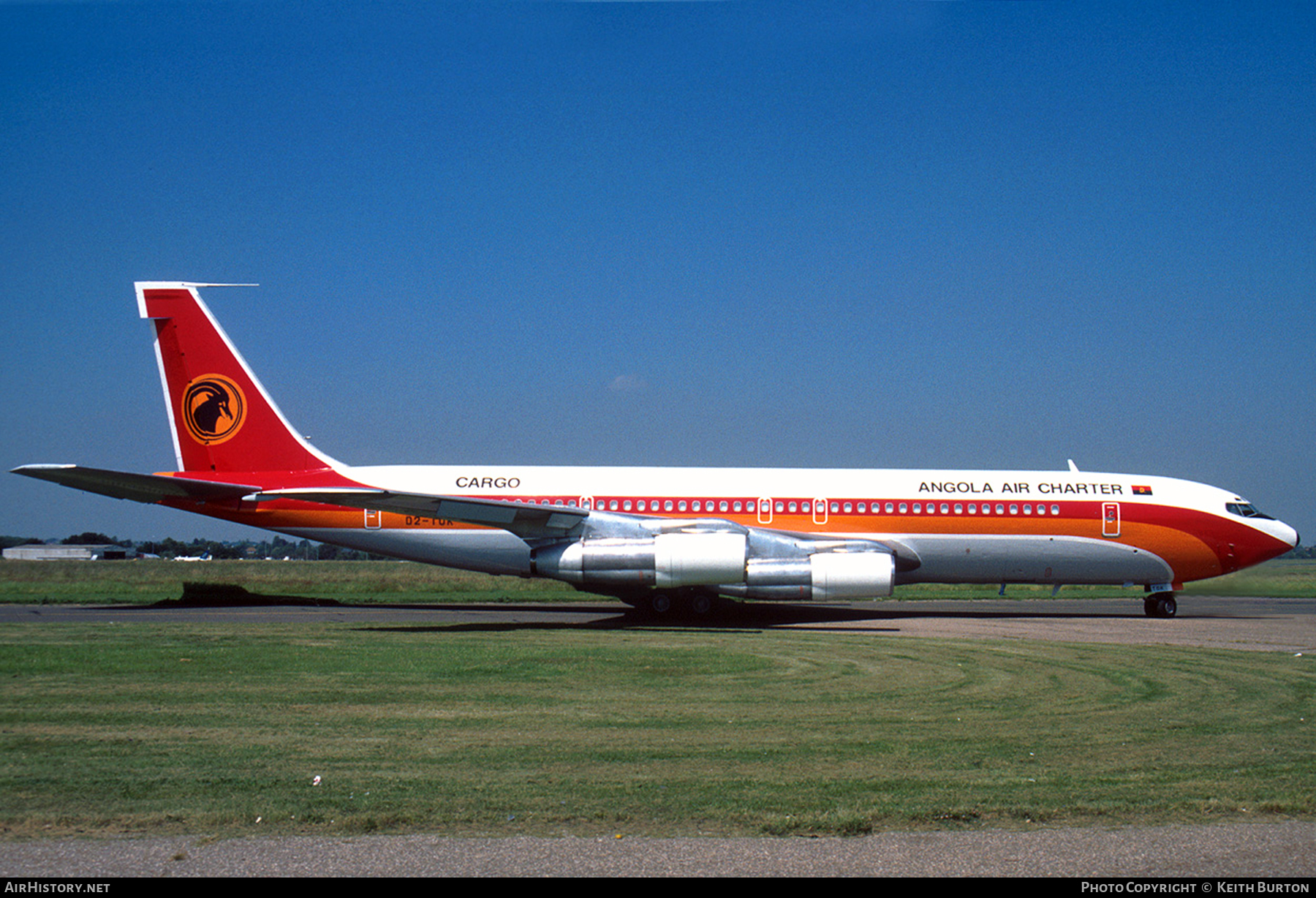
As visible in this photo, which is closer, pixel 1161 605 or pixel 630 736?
pixel 630 736

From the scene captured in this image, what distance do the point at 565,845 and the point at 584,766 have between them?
6.54 ft

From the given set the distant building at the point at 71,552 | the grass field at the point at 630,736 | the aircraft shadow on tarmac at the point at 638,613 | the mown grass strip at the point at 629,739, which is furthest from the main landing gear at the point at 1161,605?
the distant building at the point at 71,552

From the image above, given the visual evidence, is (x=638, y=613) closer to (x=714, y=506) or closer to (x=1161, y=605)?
(x=714, y=506)

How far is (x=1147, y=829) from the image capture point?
18.7 feet

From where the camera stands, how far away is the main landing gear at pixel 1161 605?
2384 centimetres

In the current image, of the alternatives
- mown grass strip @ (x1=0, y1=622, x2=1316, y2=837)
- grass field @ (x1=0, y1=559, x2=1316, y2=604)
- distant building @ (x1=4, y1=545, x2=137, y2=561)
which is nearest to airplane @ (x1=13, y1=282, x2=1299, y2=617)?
grass field @ (x1=0, y1=559, x2=1316, y2=604)

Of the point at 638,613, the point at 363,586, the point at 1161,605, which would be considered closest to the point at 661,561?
the point at 638,613

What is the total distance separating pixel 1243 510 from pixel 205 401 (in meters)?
26.3

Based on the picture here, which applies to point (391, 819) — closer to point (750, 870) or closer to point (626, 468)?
point (750, 870)

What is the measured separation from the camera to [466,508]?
20312 mm

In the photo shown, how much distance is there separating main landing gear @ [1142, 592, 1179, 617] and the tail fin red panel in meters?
21.4

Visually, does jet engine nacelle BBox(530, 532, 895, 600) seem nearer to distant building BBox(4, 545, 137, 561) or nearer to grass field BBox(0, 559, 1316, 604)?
grass field BBox(0, 559, 1316, 604)

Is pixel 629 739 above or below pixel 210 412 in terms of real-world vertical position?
below

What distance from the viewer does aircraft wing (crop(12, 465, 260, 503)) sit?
2078 centimetres
